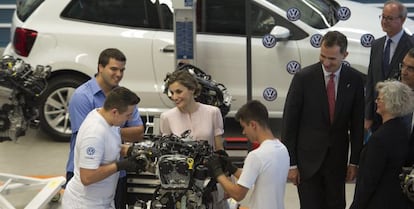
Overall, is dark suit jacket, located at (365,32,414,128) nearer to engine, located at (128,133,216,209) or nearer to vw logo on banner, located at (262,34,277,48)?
vw logo on banner, located at (262,34,277,48)

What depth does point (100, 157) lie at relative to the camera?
3.26 metres

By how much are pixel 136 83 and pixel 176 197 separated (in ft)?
10.9

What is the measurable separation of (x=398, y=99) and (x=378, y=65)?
1.32m

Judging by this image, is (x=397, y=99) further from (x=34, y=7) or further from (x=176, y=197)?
(x=34, y=7)

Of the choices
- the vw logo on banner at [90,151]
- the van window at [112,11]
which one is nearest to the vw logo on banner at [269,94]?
the van window at [112,11]

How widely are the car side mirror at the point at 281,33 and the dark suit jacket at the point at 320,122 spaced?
2.14 metres

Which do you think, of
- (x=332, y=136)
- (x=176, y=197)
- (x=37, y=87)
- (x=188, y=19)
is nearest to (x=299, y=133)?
(x=332, y=136)

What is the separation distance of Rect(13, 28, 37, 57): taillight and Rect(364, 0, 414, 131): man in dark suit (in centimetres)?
354

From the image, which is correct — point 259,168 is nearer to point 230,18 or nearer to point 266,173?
point 266,173

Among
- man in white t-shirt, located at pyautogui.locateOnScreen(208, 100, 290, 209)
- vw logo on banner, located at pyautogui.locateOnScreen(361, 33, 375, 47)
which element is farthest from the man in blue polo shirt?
vw logo on banner, located at pyautogui.locateOnScreen(361, 33, 375, 47)

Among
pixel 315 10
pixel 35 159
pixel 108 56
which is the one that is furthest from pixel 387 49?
pixel 35 159

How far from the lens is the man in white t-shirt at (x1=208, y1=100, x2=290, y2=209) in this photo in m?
3.12

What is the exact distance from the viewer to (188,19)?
18.2ft

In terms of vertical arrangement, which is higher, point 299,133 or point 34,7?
point 34,7
